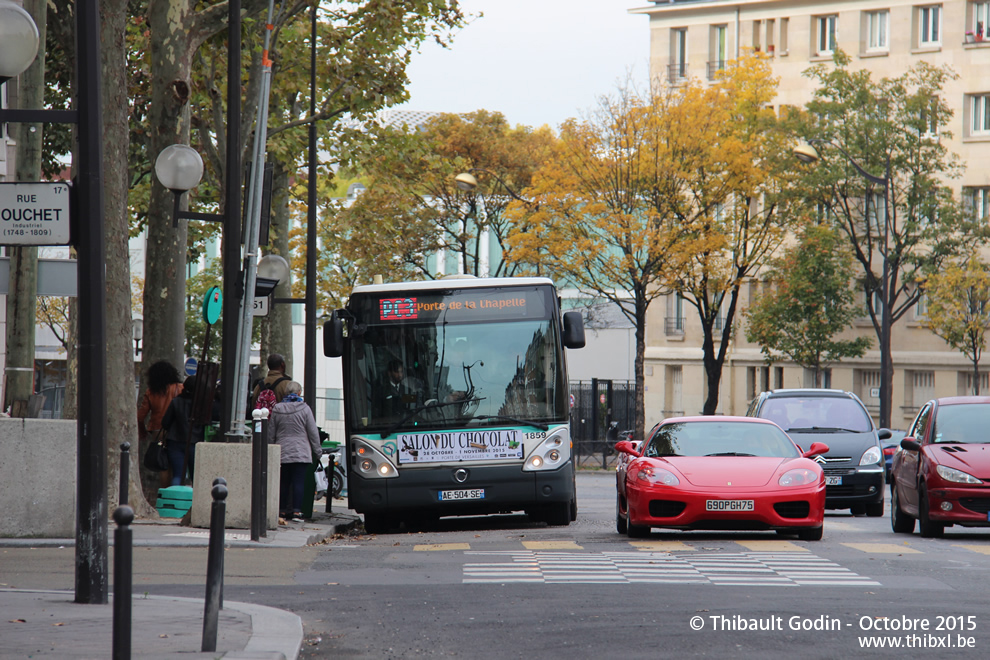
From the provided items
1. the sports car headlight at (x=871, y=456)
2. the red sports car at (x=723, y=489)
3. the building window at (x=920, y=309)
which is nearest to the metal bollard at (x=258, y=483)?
the red sports car at (x=723, y=489)

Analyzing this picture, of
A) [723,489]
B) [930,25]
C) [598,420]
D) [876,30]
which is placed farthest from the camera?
[876,30]

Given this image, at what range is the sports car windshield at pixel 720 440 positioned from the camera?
15.7m

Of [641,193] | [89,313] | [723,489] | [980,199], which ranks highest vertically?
[980,199]

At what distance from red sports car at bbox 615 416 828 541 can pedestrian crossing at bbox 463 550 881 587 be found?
1.17 m

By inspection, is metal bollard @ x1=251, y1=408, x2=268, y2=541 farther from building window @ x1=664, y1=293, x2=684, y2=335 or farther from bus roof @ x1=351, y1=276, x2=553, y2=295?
building window @ x1=664, y1=293, x2=684, y2=335

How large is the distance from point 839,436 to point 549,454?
5748 mm

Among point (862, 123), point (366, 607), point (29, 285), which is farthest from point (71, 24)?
point (862, 123)

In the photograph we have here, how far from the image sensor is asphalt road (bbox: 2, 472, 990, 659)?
8102mm

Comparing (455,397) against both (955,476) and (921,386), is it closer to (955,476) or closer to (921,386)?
(955,476)

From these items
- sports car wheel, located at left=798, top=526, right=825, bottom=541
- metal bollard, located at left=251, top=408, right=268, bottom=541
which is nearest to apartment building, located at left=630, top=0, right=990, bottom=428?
sports car wheel, located at left=798, top=526, right=825, bottom=541

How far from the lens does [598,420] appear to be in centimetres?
4534

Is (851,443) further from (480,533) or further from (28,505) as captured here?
(28,505)

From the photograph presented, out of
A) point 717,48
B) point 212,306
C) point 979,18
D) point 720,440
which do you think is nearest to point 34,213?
point 720,440

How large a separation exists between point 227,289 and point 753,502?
5994mm
